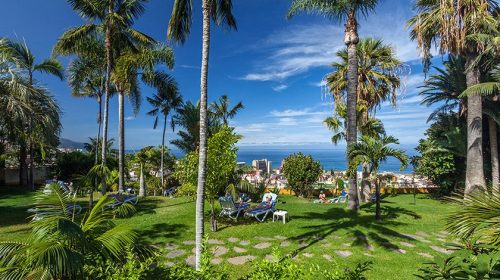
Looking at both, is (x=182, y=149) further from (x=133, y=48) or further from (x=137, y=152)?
(x=133, y=48)

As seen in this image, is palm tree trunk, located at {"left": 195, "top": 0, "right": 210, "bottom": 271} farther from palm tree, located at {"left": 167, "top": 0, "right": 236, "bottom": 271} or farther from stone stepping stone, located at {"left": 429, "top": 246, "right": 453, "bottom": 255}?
stone stepping stone, located at {"left": 429, "top": 246, "right": 453, "bottom": 255}

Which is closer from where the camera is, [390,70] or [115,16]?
[115,16]

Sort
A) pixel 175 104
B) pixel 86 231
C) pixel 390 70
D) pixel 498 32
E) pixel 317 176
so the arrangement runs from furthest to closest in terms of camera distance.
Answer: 1. pixel 175 104
2. pixel 317 176
3. pixel 390 70
4. pixel 498 32
5. pixel 86 231

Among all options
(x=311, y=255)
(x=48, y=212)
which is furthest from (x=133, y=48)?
(x=311, y=255)

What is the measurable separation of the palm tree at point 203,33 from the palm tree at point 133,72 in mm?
6561

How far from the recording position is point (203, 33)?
21.1 ft

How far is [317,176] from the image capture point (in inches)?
746

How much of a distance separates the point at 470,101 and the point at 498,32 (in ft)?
10.4

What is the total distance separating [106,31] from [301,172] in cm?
1412

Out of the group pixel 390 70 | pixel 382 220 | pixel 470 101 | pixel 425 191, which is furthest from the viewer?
pixel 425 191

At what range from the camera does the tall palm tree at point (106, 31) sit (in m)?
11.6

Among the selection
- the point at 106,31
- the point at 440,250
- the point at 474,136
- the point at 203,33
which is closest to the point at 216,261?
the point at 203,33

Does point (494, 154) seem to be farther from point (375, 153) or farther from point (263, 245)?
point (263, 245)

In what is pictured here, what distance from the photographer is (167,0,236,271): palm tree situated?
6016mm
